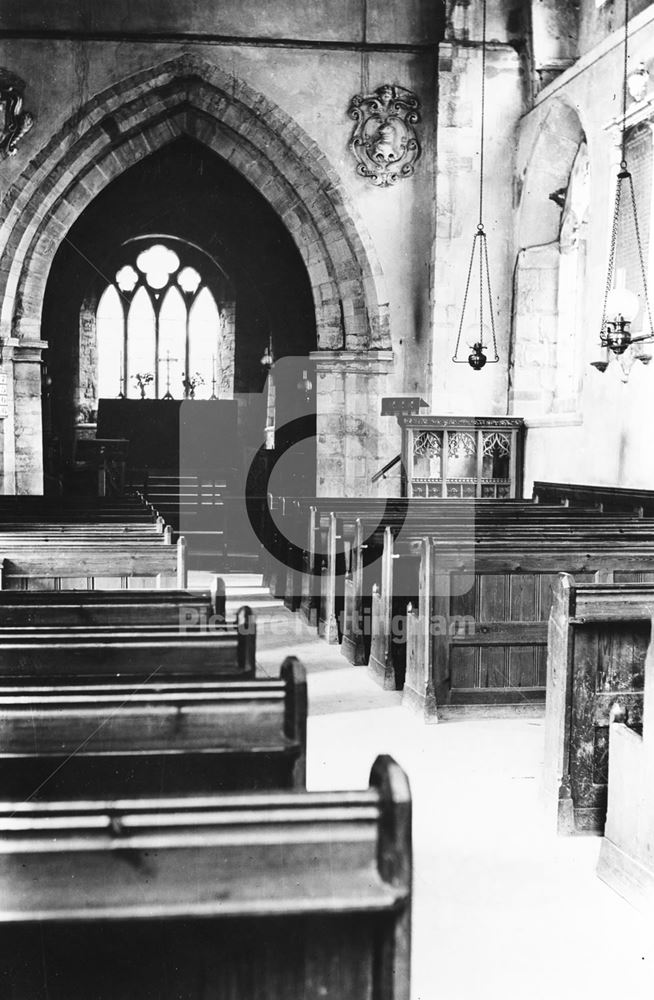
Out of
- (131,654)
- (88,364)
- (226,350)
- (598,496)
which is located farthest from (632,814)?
(88,364)

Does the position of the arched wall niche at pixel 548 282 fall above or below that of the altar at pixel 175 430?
above

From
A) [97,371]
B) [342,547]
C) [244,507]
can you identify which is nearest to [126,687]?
[342,547]

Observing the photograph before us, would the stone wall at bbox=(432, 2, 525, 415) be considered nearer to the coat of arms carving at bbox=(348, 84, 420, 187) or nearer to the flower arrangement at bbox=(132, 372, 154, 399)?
the coat of arms carving at bbox=(348, 84, 420, 187)

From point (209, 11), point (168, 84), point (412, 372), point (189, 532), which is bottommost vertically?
point (189, 532)

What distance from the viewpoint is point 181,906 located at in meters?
1.24

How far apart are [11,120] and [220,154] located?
249 cm

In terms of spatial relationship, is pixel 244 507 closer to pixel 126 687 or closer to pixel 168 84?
pixel 168 84

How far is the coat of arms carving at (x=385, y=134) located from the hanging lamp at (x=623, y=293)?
357 centimetres

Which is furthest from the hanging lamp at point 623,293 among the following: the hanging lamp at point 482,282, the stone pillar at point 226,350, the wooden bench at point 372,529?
the stone pillar at point 226,350

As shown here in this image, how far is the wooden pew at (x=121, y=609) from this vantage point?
3238 millimetres

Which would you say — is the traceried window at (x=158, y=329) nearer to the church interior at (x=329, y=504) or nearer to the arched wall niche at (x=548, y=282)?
the church interior at (x=329, y=504)

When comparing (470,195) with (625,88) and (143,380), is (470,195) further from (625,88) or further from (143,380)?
(143,380)

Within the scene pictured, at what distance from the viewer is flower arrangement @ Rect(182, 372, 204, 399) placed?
18484 mm

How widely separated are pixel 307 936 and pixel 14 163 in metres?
11.8
